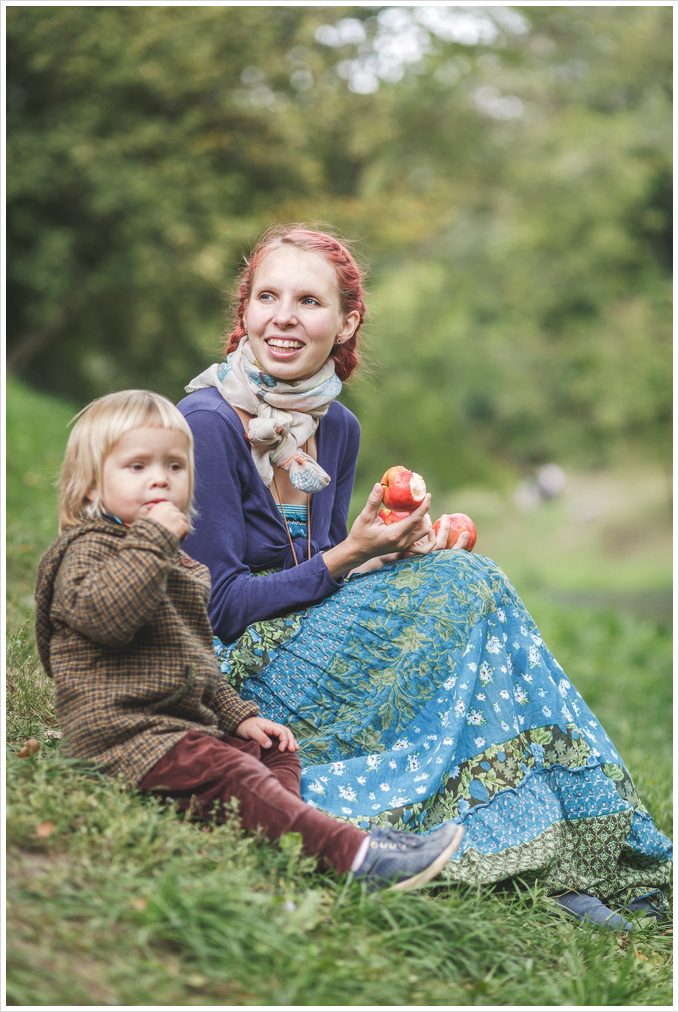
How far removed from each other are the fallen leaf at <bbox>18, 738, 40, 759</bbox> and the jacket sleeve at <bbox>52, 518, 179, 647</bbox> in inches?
19.7

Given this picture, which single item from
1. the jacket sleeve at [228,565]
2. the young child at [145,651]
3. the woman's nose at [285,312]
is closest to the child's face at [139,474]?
the young child at [145,651]

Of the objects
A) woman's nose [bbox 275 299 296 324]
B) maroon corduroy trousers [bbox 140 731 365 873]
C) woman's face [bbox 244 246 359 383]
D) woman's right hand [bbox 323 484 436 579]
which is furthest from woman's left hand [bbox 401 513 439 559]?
maroon corduroy trousers [bbox 140 731 365 873]

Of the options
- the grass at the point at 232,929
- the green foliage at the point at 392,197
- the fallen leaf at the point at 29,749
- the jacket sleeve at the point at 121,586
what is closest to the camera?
the grass at the point at 232,929

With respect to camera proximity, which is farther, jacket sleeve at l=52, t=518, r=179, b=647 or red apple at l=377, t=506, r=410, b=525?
red apple at l=377, t=506, r=410, b=525

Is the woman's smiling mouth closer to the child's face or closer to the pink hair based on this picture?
the pink hair

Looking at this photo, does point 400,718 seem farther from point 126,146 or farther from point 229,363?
point 126,146

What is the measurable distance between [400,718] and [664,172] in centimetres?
1862

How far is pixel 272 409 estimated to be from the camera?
3.73 m

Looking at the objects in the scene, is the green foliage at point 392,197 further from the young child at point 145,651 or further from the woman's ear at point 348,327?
the young child at point 145,651

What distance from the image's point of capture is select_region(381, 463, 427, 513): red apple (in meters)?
3.56

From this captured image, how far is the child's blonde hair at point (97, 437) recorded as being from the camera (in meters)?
3.02

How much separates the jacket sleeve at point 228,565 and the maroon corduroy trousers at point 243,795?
0.61 m

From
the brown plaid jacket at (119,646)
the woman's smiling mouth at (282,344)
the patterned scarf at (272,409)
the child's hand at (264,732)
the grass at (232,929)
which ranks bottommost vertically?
the grass at (232,929)

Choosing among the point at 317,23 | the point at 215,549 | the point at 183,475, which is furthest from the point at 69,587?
the point at 317,23
